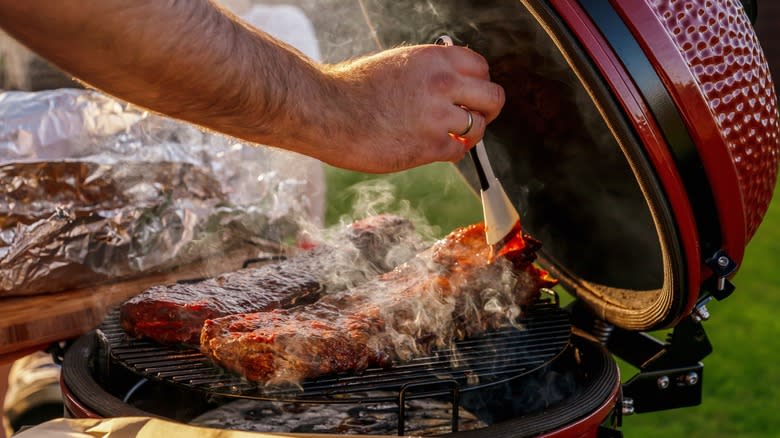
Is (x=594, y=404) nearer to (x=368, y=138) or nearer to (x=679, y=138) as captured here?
(x=679, y=138)

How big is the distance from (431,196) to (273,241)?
2712 millimetres

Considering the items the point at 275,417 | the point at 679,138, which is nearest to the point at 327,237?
the point at 275,417

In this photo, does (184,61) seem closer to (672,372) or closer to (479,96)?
(479,96)

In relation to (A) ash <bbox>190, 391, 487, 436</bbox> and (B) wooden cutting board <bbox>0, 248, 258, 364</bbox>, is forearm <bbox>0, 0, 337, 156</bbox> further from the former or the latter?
(B) wooden cutting board <bbox>0, 248, 258, 364</bbox>

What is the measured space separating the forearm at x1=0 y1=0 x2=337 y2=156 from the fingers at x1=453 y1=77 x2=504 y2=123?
12.8 inches

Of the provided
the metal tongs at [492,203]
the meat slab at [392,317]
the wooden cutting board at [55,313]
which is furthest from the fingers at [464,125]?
the wooden cutting board at [55,313]

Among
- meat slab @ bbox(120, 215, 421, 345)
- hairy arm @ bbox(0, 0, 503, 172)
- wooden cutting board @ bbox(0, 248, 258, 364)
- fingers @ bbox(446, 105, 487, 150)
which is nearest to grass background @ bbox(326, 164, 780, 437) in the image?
meat slab @ bbox(120, 215, 421, 345)

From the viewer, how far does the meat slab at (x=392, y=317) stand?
1815 millimetres

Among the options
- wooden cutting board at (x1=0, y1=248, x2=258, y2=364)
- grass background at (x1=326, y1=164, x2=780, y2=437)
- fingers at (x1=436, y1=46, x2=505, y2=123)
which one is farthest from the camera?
grass background at (x1=326, y1=164, x2=780, y2=437)

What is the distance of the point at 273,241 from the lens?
370 cm

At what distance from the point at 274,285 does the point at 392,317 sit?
485 millimetres

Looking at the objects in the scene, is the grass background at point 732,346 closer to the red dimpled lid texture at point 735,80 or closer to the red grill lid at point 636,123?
the red grill lid at point 636,123

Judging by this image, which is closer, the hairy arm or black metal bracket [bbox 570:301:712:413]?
the hairy arm

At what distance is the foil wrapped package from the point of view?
118 inches
